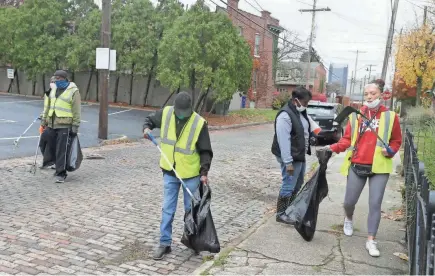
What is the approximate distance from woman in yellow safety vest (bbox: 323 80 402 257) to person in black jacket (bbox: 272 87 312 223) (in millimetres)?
708

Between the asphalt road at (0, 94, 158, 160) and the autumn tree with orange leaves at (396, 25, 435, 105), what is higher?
the autumn tree with orange leaves at (396, 25, 435, 105)

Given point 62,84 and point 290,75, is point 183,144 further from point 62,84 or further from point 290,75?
point 290,75

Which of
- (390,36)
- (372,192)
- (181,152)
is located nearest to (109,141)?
(181,152)

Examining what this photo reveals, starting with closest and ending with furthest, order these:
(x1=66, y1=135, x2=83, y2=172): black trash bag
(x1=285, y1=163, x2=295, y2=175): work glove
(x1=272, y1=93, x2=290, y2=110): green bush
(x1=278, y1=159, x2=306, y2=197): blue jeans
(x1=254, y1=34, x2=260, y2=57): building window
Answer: (x1=285, y1=163, x2=295, y2=175): work glove, (x1=278, y1=159, x2=306, y2=197): blue jeans, (x1=66, y1=135, x2=83, y2=172): black trash bag, (x1=272, y1=93, x2=290, y2=110): green bush, (x1=254, y1=34, x2=260, y2=57): building window

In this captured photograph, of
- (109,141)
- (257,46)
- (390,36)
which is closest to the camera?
(109,141)

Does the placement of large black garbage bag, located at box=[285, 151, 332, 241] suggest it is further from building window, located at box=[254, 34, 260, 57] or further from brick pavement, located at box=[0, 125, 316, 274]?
building window, located at box=[254, 34, 260, 57]

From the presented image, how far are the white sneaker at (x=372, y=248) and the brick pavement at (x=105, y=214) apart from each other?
5.03ft

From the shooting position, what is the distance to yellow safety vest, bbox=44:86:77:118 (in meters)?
8.06

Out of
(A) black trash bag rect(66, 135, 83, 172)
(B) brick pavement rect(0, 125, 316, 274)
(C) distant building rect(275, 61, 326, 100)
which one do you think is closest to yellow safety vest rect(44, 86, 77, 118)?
(A) black trash bag rect(66, 135, 83, 172)

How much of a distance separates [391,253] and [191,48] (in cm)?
1778

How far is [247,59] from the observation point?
79.2 ft

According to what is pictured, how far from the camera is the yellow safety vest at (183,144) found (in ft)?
15.5

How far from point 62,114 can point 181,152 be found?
4.07 m

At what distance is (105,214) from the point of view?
625 cm
